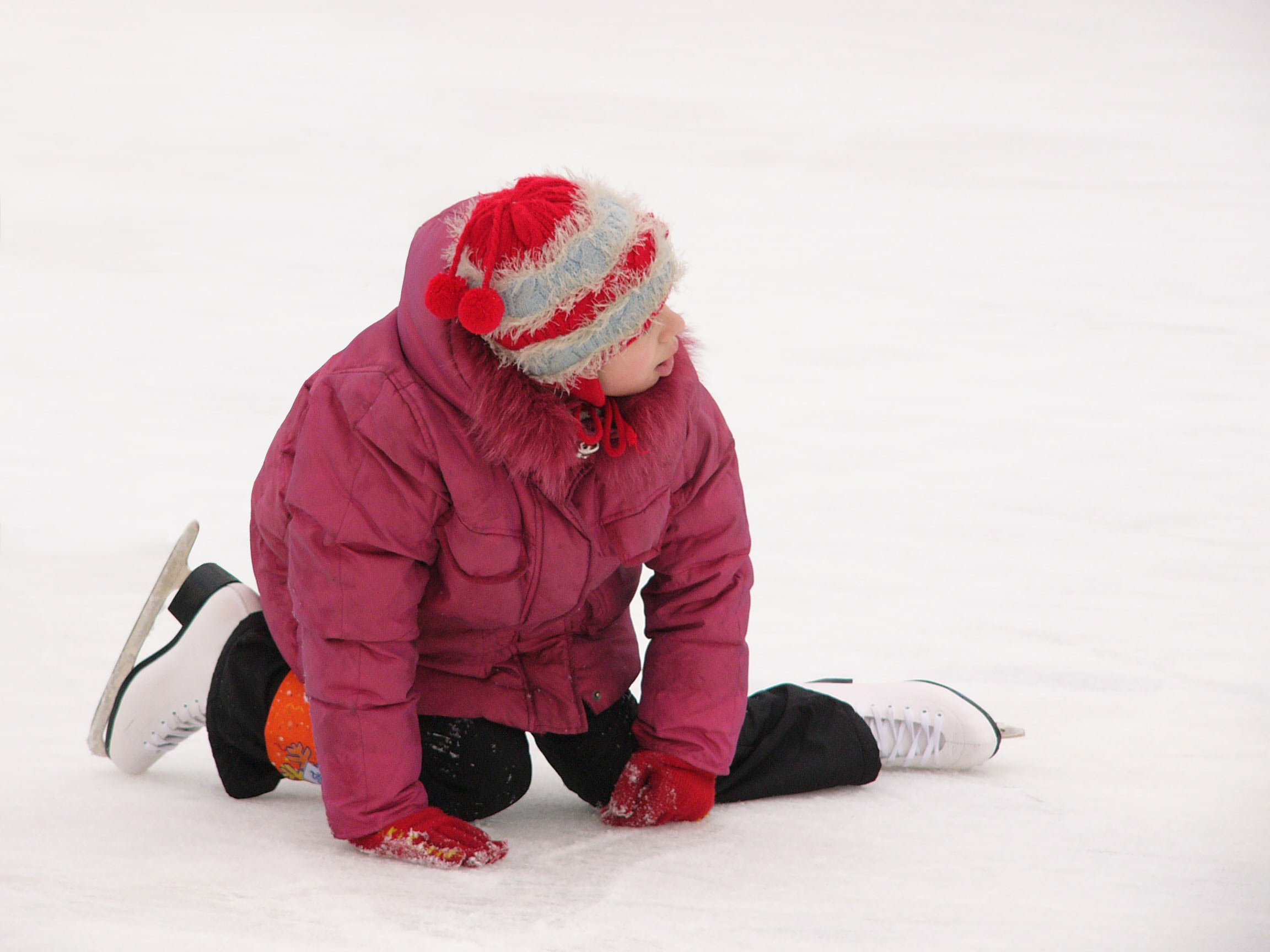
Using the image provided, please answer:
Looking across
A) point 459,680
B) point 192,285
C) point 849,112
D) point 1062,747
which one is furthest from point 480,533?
point 849,112

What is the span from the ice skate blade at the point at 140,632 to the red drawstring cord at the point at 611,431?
530 millimetres

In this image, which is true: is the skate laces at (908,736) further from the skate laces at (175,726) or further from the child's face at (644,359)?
the skate laces at (175,726)

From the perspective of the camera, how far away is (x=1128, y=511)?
7.25 feet

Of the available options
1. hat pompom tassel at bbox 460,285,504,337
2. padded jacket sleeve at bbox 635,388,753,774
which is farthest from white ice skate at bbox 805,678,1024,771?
hat pompom tassel at bbox 460,285,504,337

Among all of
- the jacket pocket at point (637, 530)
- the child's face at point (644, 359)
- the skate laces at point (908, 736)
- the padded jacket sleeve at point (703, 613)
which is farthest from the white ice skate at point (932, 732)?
the child's face at point (644, 359)

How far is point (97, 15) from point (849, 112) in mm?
2712

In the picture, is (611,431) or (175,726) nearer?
(611,431)

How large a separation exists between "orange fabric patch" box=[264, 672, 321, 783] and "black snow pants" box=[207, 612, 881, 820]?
0.03ft

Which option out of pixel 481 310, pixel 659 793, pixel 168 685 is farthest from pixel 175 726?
pixel 481 310

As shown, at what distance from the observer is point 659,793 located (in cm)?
130

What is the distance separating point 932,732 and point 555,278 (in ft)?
2.09

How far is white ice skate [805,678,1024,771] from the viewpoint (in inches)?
57.1

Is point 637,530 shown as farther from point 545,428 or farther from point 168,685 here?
point 168,685

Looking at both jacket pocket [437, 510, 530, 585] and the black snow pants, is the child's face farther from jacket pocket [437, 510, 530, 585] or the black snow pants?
the black snow pants
